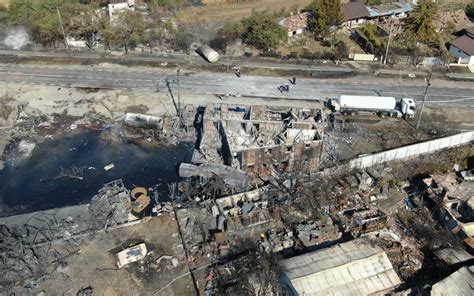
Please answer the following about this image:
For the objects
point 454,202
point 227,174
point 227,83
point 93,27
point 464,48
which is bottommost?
point 454,202

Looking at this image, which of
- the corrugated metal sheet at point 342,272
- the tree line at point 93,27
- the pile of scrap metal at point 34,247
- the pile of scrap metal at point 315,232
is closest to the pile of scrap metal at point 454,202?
the corrugated metal sheet at point 342,272

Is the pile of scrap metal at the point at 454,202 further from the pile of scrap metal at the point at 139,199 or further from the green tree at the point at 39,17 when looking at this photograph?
the green tree at the point at 39,17

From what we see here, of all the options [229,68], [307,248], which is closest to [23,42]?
[229,68]

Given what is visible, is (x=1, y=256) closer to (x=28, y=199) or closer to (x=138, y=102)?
(x=28, y=199)

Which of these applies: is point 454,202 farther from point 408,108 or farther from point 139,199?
point 139,199

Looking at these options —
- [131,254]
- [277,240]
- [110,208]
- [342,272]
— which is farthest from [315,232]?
[110,208]
